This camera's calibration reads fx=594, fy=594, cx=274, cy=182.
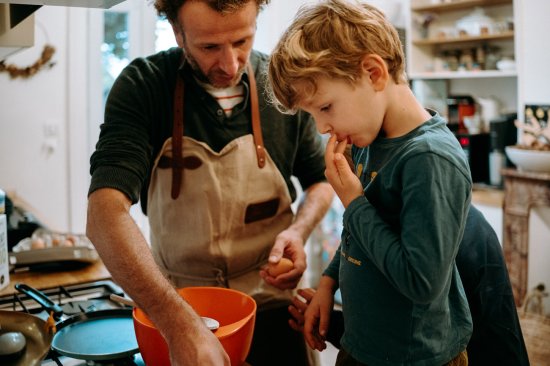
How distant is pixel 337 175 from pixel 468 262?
0.33 m

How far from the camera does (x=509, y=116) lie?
144 inches

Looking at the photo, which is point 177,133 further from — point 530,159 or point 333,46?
point 530,159

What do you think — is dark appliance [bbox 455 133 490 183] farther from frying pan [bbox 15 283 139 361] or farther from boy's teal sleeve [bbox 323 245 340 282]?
frying pan [bbox 15 283 139 361]

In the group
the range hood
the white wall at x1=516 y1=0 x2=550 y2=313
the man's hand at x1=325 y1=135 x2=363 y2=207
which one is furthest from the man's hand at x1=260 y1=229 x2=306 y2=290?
the white wall at x1=516 y1=0 x2=550 y2=313

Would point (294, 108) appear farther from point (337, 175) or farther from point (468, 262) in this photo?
point (468, 262)

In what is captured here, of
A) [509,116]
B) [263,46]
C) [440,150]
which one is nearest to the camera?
[440,150]

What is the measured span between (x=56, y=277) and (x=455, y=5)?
327cm

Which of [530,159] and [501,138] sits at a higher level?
[501,138]

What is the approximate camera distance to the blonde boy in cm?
85

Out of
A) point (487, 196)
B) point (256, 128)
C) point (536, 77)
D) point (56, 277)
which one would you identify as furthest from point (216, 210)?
point (536, 77)

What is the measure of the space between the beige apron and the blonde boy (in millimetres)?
458

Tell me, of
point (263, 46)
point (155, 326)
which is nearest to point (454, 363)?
point (155, 326)

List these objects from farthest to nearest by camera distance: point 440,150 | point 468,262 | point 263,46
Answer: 1. point 263,46
2. point 468,262
3. point 440,150

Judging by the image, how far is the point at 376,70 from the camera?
934 mm
